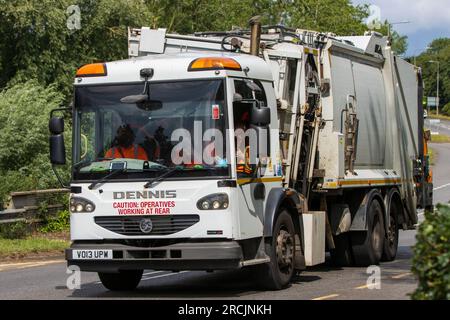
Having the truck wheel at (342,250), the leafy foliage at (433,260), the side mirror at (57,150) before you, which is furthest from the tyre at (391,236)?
the leafy foliage at (433,260)

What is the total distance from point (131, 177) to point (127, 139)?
497 millimetres

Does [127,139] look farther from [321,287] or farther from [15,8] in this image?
[15,8]

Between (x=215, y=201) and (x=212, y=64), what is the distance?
1689 mm

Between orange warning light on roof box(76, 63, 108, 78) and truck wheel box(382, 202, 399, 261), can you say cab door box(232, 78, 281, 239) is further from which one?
truck wheel box(382, 202, 399, 261)

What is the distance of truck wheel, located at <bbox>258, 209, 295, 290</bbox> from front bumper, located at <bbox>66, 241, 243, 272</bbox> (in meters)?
0.90

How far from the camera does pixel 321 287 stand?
13.8 m

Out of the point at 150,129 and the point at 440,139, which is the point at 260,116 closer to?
the point at 150,129

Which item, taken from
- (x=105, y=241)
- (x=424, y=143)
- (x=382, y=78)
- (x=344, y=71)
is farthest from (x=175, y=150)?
(x=424, y=143)

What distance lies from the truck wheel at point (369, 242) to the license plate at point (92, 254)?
571cm

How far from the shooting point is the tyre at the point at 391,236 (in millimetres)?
17953

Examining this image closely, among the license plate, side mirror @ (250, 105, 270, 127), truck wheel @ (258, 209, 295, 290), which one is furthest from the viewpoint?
truck wheel @ (258, 209, 295, 290)

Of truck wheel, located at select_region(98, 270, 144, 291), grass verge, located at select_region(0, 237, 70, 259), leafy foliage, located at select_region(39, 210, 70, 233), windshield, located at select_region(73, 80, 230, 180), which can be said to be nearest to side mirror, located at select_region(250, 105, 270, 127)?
windshield, located at select_region(73, 80, 230, 180)

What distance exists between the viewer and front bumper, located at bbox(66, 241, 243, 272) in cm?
1204

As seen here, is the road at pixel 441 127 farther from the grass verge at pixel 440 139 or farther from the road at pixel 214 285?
the road at pixel 214 285
